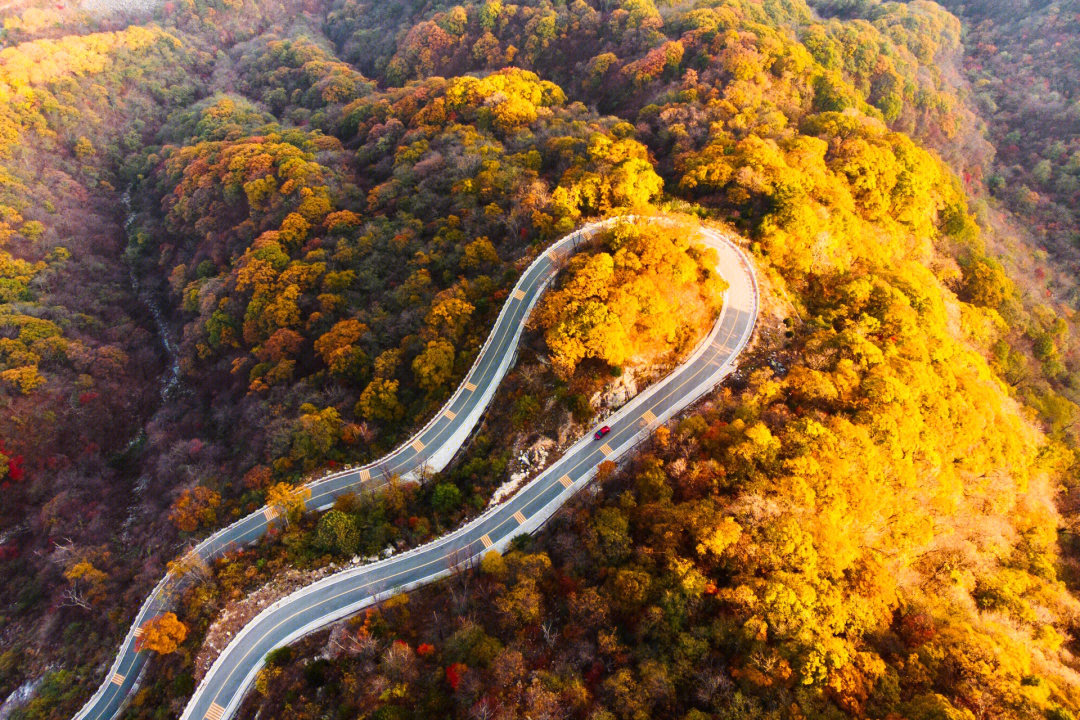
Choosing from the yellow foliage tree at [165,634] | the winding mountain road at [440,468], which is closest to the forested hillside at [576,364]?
the yellow foliage tree at [165,634]

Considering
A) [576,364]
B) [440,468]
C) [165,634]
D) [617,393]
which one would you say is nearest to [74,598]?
[165,634]

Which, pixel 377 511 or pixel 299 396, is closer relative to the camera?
pixel 377 511

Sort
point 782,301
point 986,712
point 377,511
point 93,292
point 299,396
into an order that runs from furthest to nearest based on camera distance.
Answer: point 93,292 < point 299,396 < point 782,301 < point 377,511 < point 986,712

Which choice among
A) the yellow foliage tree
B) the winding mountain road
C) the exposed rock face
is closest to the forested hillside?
the yellow foliage tree

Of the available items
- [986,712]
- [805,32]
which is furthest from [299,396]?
[805,32]

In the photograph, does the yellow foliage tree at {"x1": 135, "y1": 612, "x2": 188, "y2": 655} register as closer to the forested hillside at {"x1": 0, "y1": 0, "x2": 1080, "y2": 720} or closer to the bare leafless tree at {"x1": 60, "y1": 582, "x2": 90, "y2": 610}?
the forested hillside at {"x1": 0, "y1": 0, "x2": 1080, "y2": 720}

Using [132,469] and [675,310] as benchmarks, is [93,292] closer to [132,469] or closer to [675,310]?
[132,469]

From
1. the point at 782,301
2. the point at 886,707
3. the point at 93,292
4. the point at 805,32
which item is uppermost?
the point at 805,32

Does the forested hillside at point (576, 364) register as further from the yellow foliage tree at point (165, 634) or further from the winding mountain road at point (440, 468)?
the winding mountain road at point (440, 468)

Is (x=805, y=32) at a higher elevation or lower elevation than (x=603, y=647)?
higher
